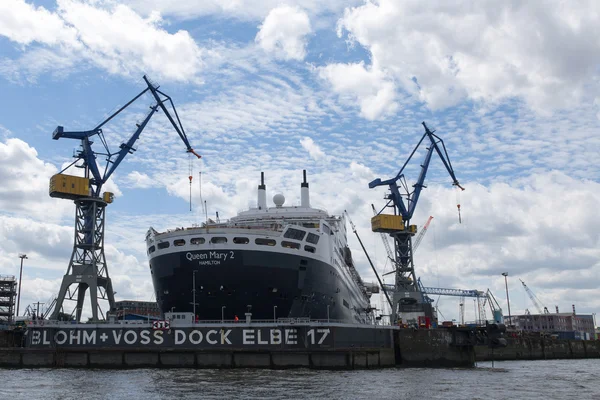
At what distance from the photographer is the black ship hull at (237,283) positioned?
51.0 m

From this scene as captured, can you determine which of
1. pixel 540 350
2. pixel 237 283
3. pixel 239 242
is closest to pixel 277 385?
pixel 237 283

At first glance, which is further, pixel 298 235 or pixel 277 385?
pixel 298 235

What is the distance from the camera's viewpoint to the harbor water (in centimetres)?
3297

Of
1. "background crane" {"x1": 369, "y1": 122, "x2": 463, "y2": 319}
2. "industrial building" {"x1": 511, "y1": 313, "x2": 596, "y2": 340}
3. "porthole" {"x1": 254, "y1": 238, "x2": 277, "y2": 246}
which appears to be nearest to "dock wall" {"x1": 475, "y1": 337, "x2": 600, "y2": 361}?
"background crane" {"x1": 369, "y1": 122, "x2": 463, "y2": 319}

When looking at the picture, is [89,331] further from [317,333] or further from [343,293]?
[343,293]

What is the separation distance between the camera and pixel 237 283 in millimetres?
50906

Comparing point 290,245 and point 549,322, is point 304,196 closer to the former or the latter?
point 290,245

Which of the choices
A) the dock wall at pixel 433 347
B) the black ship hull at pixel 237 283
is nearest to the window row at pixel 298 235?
the black ship hull at pixel 237 283

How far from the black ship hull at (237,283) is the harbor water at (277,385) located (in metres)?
6.61

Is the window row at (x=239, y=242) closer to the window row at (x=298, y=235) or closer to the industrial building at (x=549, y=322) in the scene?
the window row at (x=298, y=235)

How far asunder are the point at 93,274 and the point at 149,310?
369ft

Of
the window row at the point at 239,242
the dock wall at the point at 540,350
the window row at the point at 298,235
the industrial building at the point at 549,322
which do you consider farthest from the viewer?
the industrial building at the point at 549,322

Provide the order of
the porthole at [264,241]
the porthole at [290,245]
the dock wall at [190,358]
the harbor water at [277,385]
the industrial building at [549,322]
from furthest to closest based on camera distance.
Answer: the industrial building at [549,322] < the porthole at [290,245] < the porthole at [264,241] < the dock wall at [190,358] < the harbor water at [277,385]

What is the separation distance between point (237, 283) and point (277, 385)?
15.6 m
